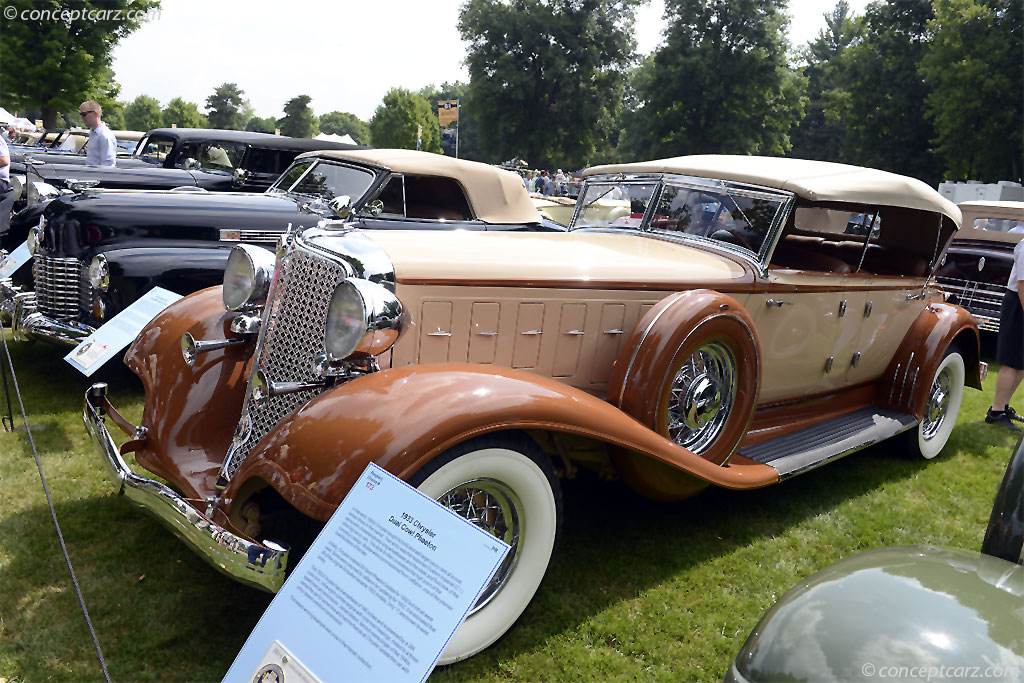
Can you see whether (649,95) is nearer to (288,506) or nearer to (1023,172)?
(1023,172)

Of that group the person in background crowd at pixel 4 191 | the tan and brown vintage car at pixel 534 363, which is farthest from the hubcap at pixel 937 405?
the person in background crowd at pixel 4 191

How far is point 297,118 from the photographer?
8438cm

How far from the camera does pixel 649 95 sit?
1505 inches

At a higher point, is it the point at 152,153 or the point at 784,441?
the point at 152,153

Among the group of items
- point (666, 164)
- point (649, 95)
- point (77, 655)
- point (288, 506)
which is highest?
point (649, 95)

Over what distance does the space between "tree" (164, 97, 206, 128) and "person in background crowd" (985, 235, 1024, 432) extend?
9040 cm

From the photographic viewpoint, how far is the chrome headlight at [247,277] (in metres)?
3.14

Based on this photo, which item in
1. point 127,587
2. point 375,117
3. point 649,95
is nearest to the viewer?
point 127,587

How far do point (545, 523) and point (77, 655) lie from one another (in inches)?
63.8

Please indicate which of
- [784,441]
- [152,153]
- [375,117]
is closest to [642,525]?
[784,441]

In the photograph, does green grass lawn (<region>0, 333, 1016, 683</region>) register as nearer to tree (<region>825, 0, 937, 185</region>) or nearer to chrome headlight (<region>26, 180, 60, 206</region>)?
chrome headlight (<region>26, 180, 60, 206</region>)

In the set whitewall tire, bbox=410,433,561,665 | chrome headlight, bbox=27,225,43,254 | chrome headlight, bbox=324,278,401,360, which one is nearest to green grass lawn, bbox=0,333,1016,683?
whitewall tire, bbox=410,433,561,665

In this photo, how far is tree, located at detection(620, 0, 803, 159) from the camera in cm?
3678

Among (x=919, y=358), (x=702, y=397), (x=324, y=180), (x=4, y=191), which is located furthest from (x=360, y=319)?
(x=4, y=191)
